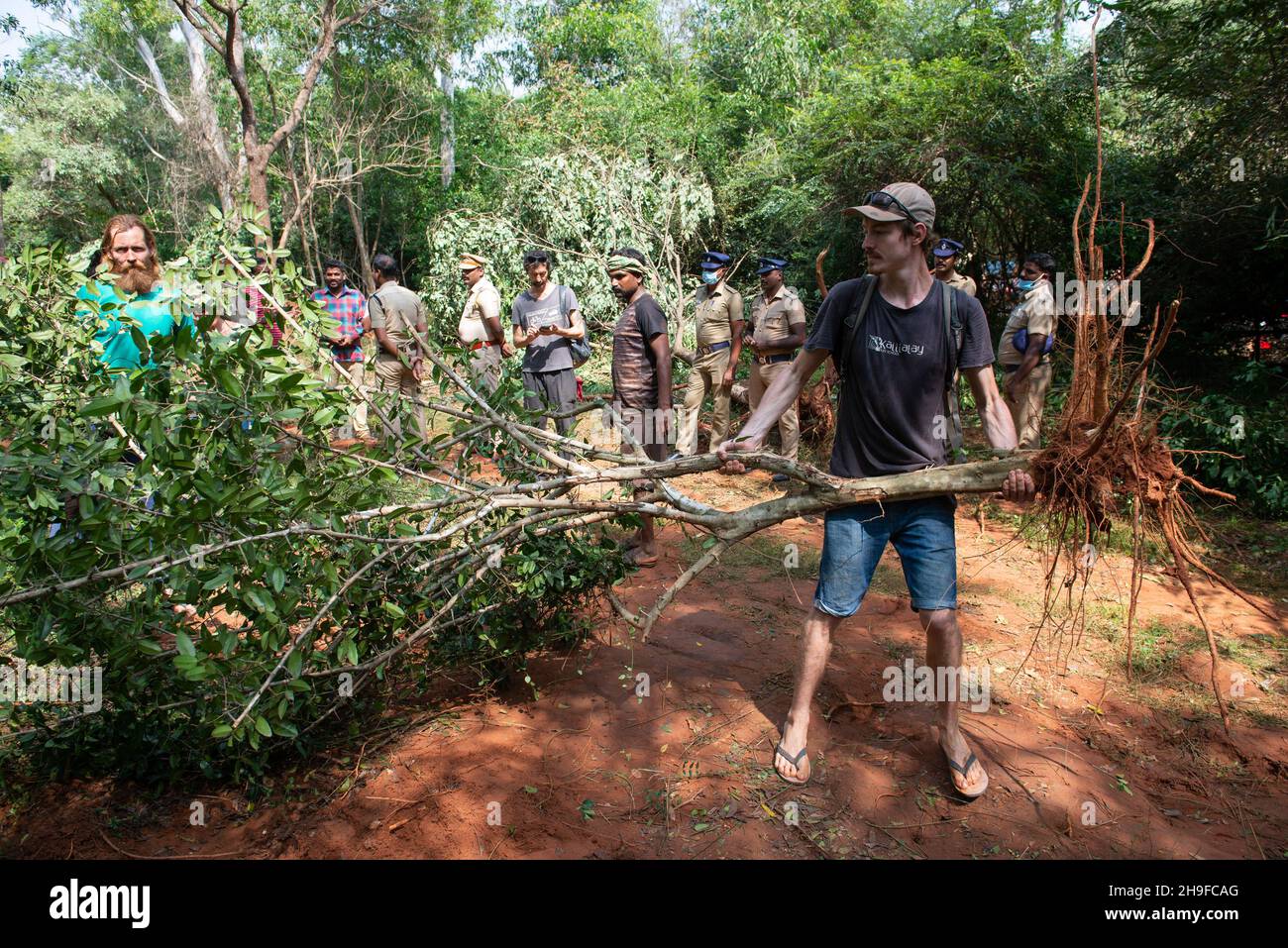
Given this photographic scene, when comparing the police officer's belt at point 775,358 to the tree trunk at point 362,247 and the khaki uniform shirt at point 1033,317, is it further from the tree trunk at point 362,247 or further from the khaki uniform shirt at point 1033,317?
the tree trunk at point 362,247

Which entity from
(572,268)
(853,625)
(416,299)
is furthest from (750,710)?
(572,268)

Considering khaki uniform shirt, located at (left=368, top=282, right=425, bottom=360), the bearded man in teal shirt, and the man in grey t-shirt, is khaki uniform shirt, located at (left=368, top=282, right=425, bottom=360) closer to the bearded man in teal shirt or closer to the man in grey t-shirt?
the man in grey t-shirt

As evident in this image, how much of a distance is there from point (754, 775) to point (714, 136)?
15442 millimetres

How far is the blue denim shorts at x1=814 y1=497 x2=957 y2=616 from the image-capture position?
302 cm

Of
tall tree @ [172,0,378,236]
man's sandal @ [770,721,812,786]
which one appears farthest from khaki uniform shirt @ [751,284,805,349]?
tall tree @ [172,0,378,236]

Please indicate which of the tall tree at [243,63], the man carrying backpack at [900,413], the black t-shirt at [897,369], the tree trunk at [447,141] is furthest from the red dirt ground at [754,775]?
the tree trunk at [447,141]

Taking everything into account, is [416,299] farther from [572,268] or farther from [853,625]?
[572,268]

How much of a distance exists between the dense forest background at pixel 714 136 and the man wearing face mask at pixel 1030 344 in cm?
94

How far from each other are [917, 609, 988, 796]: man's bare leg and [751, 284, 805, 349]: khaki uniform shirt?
416 cm

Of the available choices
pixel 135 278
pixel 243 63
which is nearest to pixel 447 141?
pixel 243 63

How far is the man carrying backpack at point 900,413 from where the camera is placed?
9.77 ft

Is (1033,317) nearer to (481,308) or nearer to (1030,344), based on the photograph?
(1030,344)

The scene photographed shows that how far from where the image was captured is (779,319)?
6.98 metres
